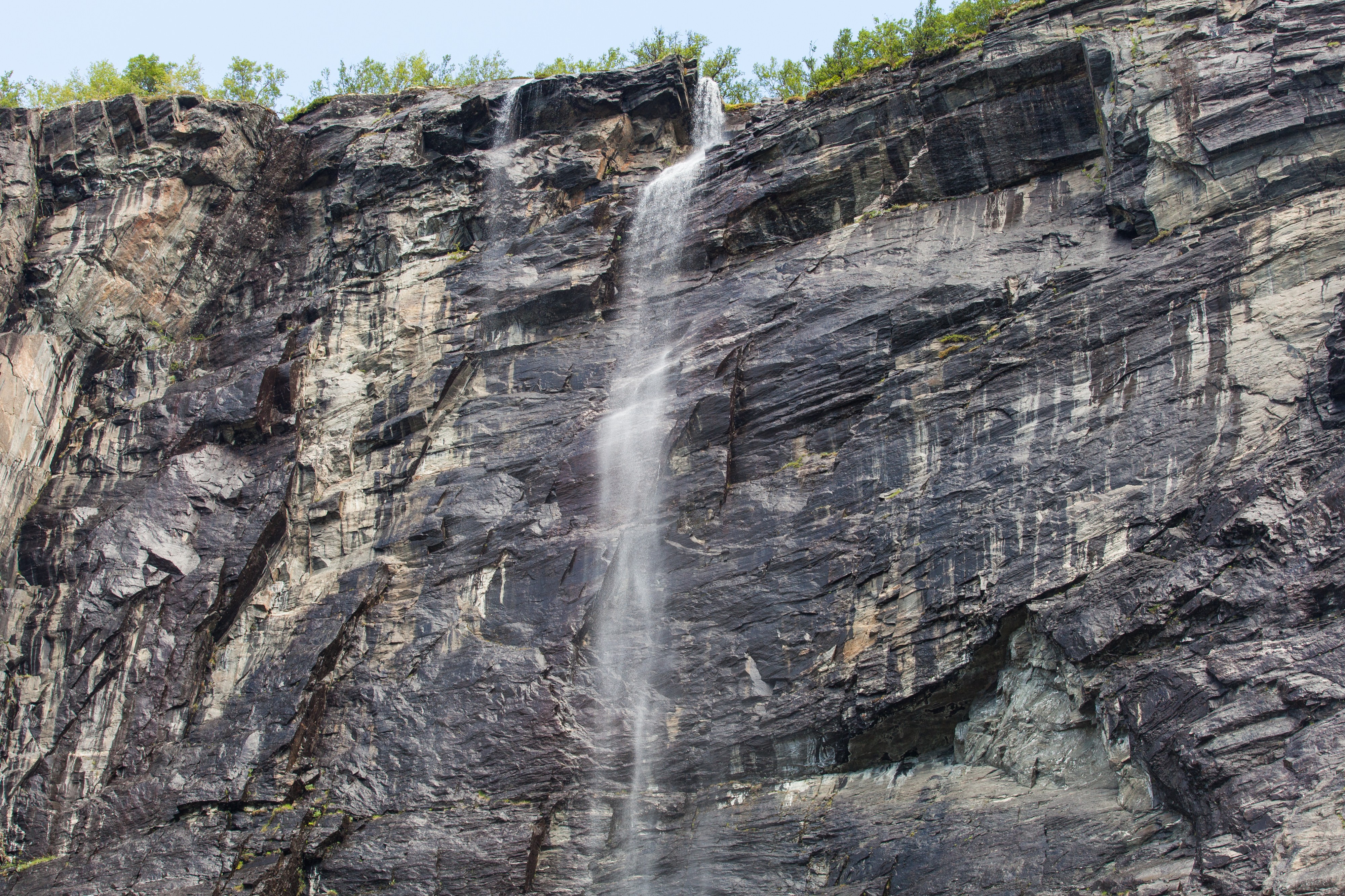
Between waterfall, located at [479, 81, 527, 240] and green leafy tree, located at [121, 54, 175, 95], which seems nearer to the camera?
waterfall, located at [479, 81, 527, 240]

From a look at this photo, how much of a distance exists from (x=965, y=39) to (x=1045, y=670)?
519 inches

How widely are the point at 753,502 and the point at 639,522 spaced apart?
1.91 metres

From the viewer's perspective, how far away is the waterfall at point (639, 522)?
48.1ft

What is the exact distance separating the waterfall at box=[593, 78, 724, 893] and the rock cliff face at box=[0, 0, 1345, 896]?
0.57 ft

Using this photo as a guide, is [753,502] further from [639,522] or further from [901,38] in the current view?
[901,38]

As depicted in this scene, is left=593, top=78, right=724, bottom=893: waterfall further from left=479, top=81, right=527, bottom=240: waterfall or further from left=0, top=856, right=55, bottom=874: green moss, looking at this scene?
left=0, top=856, right=55, bottom=874: green moss

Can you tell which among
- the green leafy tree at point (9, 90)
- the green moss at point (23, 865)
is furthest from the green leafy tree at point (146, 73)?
the green moss at point (23, 865)

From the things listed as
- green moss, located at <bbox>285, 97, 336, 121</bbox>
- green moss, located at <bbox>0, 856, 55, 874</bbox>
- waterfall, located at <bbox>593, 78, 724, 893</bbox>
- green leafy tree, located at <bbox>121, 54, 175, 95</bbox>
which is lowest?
green moss, located at <bbox>0, 856, 55, 874</bbox>

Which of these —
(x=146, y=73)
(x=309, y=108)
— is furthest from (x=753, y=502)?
(x=146, y=73)

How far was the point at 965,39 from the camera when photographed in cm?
2055

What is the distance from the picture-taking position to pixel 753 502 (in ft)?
53.8

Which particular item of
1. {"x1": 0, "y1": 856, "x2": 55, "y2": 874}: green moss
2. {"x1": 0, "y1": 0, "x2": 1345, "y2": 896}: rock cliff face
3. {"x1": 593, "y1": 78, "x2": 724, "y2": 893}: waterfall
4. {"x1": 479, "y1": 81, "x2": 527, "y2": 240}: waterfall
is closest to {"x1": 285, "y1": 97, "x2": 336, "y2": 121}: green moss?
{"x1": 0, "y1": 0, "x2": 1345, "y2": 896}: rock cliff face

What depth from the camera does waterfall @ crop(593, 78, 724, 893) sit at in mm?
14656

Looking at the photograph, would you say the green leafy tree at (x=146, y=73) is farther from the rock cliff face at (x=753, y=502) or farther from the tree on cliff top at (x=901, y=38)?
the tree on cliff top at (x=901, y=38)
